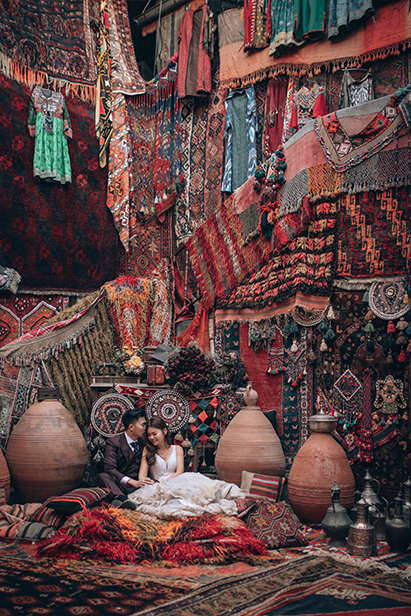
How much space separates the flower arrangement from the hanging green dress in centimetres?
360

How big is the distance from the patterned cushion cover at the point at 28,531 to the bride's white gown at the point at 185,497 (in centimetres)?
66

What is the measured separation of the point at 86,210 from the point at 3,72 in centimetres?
205

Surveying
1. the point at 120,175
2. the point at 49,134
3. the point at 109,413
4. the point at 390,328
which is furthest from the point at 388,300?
the point at 49,134

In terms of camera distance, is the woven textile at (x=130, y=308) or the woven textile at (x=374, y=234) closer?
the woven textile at (x=374, y=234)

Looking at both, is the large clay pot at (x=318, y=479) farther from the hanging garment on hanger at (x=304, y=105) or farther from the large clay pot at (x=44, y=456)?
the hanging garment on hanger at (x=304, y=105)

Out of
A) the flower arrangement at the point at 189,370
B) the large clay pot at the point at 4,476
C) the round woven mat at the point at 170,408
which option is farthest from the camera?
the flower arrangement at the point at 189,370

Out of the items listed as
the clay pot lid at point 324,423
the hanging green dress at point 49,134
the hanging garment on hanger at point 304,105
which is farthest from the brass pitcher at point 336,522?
the hanging green dress at point 49,134

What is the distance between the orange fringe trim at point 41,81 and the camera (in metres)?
7.77

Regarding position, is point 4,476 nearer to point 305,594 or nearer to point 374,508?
point 305,594

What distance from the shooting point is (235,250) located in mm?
6977

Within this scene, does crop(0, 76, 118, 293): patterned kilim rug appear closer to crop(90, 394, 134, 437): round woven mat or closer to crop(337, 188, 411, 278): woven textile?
crop(90, 394, 134, 437): round woven mat

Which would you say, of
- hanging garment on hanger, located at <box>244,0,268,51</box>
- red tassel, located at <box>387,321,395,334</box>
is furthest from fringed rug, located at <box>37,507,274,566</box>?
hanging garment on hanger, located at <box>244,0,268,51</box>

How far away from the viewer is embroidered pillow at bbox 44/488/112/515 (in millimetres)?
4078

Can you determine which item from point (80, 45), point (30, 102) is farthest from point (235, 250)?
point (80, 45)
